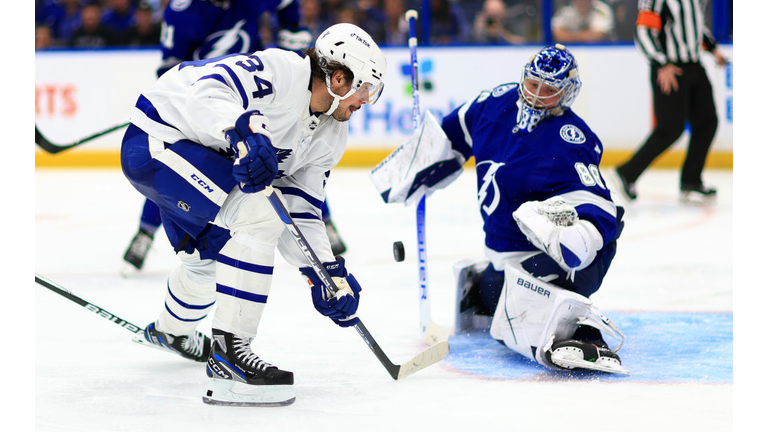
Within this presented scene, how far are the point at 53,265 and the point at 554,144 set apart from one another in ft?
7.98

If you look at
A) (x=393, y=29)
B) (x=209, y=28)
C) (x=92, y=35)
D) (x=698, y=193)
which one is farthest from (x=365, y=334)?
(x=92, y=35)

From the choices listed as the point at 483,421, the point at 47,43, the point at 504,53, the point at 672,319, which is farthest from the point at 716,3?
the point at 483,421

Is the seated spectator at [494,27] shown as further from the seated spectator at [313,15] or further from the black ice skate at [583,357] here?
the black ice skate at [583,357]

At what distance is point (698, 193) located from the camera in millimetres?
5742

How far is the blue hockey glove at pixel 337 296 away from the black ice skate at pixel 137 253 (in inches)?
66.8

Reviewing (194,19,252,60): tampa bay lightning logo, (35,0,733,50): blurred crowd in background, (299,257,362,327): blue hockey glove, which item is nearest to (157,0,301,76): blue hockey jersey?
(194,19,252,60): tampa bay lightning logo

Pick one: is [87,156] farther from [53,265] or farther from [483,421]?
[483,421]

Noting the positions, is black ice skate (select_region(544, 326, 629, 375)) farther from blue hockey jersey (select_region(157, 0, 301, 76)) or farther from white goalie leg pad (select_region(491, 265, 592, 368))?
blue hockey jersey (select_region(157, 0, 301, 76))

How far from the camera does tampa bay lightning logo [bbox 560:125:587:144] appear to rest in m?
2.67

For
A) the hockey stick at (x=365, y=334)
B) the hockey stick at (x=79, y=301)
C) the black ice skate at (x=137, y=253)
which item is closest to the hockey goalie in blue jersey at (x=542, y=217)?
the hockey stick at (x=365, y=334)

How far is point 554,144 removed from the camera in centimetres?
265

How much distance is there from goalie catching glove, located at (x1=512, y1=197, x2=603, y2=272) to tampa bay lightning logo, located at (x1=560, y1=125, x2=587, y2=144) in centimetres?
23

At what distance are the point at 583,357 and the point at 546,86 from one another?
2.51 feet

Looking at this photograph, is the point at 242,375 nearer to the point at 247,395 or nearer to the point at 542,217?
the point at 247,395
